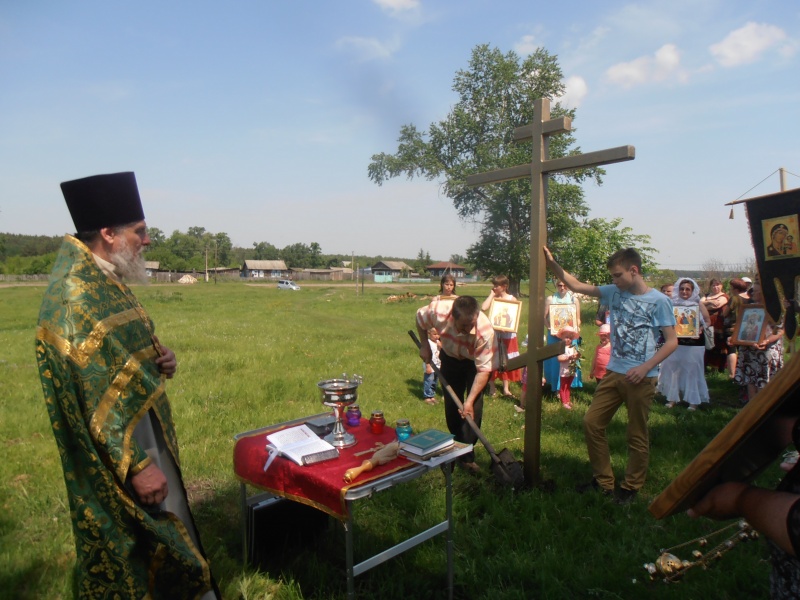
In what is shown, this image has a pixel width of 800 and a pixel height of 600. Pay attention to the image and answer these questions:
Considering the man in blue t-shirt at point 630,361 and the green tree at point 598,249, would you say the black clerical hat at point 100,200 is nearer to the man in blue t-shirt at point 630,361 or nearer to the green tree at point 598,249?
the man in blue t-shirt at point 630,361

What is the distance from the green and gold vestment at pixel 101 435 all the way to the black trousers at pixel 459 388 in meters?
3.22

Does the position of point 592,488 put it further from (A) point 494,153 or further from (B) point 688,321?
(A) point 494,153

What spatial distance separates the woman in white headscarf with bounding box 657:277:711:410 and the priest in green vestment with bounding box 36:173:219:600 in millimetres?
7666

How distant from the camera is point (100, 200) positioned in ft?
8.84

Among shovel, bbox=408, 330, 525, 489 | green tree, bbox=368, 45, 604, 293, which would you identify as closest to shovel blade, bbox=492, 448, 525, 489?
shovel, bbox=408, 330, 525, 489

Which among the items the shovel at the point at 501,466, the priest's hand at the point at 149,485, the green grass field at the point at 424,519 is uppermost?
the priest's hand at the point at 149,485

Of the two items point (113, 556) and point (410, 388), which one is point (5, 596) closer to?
point (113, 556)

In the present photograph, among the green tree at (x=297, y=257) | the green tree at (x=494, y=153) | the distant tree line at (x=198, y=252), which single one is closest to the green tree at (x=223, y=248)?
the distant tree line at (x=198, y=252)

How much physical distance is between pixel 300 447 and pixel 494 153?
38.9 metres

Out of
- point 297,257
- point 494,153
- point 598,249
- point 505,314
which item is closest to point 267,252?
point 297,257

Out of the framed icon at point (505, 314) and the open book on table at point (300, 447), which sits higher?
the framed icon at point (505, 314)

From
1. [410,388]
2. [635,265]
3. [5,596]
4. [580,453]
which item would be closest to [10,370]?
[410,388]

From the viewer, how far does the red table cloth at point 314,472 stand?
119 inches

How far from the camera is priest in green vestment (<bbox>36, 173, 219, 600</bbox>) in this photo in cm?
235
